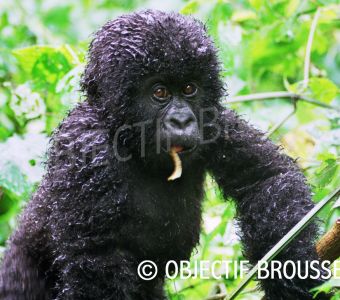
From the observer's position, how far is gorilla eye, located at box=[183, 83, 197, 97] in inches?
146

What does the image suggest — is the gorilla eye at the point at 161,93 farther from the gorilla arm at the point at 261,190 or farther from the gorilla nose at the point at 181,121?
the gorilla arm at the point at 261,190

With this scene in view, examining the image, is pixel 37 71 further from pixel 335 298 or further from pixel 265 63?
pixel 335 298

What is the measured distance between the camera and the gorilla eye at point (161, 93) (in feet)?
12.0

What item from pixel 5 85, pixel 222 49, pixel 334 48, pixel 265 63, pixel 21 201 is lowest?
pixel 21 201

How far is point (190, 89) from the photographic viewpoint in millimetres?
3711

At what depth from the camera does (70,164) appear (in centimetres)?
380

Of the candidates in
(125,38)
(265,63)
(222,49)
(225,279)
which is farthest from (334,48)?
(125,38)

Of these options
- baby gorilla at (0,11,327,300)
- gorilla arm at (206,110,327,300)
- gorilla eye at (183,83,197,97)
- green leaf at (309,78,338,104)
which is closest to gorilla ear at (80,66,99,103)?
baby gorilla at (0,11,327,300)

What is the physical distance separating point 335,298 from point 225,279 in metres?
1.40

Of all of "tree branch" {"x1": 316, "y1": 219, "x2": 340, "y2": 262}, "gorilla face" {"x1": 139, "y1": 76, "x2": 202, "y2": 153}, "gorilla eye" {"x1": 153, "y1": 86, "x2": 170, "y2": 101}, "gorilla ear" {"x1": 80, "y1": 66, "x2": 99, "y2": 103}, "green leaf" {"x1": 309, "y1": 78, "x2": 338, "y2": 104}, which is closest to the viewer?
"tree branch" {"x1": 316, "y1": 219, "x2": 340, "y2": 262}

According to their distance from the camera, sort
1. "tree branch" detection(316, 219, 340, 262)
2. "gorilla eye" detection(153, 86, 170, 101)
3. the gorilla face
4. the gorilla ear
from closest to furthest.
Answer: "tree branch" detection(316, 219, 340, 262)
the gorilla face
"gorilla eye" detection(153, 86, 170, 101)
the gorilla ear

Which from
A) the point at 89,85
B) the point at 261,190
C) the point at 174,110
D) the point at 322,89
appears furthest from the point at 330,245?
the point at 322,89

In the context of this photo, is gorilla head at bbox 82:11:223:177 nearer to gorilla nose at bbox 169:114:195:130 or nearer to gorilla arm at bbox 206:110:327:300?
gorilla nose at bbox 169:114:195:130

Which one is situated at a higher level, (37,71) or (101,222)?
(37,71)
